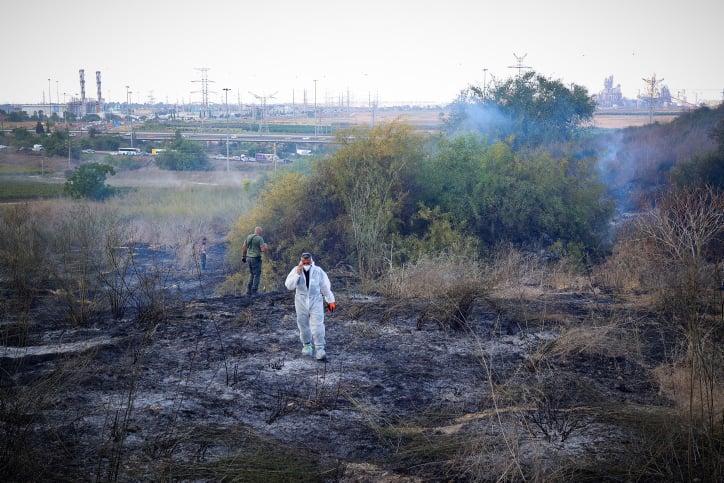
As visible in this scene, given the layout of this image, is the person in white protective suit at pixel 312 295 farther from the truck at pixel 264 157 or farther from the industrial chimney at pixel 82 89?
the industrial chimney at pixel 82 89

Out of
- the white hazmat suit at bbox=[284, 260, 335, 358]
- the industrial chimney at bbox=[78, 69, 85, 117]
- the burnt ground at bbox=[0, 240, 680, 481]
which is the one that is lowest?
the burnt ground at bbox=[0, 240, 680, 481]

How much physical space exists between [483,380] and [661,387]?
224cm

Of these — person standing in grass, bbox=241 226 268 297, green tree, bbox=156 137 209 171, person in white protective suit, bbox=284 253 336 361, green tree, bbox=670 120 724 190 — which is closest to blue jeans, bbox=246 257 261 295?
person standing in grass, bbox=241 226 268 297

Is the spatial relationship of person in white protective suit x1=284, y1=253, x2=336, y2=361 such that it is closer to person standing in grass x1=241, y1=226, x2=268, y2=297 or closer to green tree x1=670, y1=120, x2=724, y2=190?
person standing in grass x1=241, y1=226, x2=268, y2=297

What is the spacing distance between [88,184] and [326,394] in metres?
25.2

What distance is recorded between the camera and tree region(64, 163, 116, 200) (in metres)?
29.6

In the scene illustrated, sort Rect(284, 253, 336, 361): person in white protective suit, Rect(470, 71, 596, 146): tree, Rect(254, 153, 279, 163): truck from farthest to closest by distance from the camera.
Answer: Rect(254, 153, 279, 163): truck → Rect(470, 71, 596, 146): tree → Rect(284, 253, 336, 361): person in white protective suit

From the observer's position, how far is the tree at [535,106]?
33375 mm

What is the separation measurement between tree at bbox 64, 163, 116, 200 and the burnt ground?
17.8 metres

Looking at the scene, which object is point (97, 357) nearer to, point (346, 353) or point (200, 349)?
point (200, 349)

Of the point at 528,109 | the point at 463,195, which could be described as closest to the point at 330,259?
the point at 463,195

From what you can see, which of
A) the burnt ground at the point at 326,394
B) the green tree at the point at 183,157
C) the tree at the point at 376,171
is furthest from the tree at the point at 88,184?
the burnt ground at the point at 326,394

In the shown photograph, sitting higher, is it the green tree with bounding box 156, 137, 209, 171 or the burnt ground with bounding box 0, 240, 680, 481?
the green tree with bounding box 156, 137, 209, 171

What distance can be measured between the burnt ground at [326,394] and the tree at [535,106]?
2120 cm
